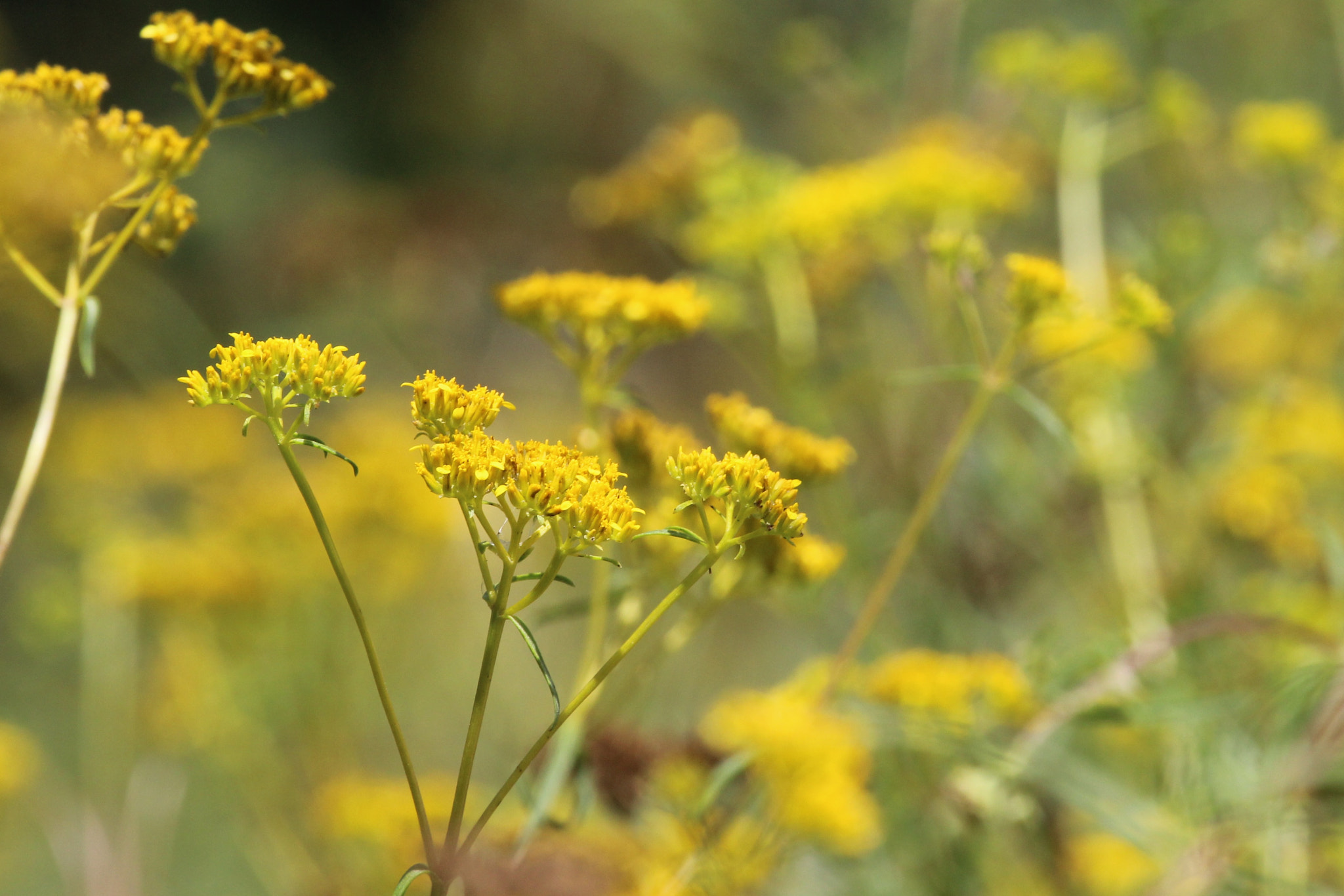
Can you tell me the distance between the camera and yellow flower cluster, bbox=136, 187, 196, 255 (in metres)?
0.70

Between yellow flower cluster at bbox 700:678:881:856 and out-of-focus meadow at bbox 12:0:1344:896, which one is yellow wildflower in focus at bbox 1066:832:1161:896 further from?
yellow flower cluster at bbox 700:678:881:856

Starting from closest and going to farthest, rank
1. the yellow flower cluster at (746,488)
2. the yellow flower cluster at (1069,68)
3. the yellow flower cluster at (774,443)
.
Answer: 1. the yellow flower cluster at (746,488)
2. the yellow flower cluster at (774,443)
3. the yellow flower cluster at (1069,68)

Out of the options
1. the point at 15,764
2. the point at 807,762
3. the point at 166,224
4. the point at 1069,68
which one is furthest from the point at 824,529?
the point at 166,224

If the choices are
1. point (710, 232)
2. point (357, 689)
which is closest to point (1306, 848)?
point (710, 232)

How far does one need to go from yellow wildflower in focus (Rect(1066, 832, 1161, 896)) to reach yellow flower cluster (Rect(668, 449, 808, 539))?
3.01 feet

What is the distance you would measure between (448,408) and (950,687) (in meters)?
0.64

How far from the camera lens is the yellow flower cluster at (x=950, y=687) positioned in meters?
1.02

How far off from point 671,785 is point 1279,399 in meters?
1.19

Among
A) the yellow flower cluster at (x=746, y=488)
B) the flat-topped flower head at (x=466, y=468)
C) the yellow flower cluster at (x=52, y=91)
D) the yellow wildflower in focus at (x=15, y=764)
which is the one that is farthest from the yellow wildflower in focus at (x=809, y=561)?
the yellow wildflower in focus at (x=15, y=764)

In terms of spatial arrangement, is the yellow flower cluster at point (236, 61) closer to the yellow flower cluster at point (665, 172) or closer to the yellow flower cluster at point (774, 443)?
the yellow flower cluster at point (774, 443)

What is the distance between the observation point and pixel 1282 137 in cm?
157

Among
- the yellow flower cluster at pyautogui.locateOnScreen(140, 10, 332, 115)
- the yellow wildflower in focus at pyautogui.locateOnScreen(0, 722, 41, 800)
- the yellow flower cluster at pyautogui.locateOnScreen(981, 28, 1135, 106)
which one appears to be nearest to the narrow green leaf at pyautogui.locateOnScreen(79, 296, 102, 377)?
the yellow flower cluster at pyautogui.locateOnScreen(140, 10, 332, 115)

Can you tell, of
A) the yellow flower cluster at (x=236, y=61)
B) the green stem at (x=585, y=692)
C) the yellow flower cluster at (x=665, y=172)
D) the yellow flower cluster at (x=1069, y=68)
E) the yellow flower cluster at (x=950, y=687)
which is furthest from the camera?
the yellow flower cluster at (x=1069, y=68)

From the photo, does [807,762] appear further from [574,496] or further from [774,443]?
[574,496]
